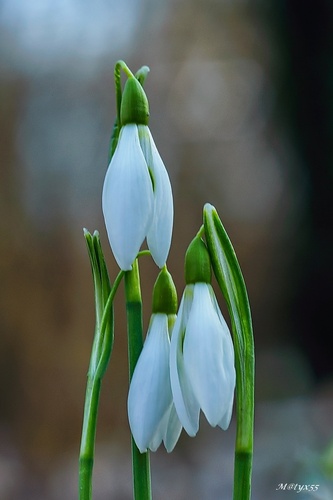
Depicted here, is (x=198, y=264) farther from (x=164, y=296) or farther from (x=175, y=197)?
(x=175, y=197)

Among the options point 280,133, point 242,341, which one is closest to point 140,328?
point 242,341

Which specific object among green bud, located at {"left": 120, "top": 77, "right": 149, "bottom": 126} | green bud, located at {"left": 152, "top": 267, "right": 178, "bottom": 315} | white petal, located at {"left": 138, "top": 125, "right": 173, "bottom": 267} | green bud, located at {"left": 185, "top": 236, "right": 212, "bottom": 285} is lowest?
green bud, located at {"left": 152, "top": 267, "right": 178, "bottom": 315}

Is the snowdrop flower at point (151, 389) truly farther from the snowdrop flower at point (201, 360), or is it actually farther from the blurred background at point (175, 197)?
the blurred background at point (175, 197)

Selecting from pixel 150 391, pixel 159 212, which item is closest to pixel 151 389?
pixel 150 391

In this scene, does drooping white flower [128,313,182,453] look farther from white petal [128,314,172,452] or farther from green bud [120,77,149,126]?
green bud [120,77,149,126]

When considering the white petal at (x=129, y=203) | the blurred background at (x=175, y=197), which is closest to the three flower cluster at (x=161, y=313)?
the white petal at (x=129, y=203)

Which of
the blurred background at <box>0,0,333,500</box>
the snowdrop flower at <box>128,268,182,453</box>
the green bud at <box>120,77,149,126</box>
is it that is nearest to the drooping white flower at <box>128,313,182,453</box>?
the snowdrop flower at <box>128,268,182,453</box>
